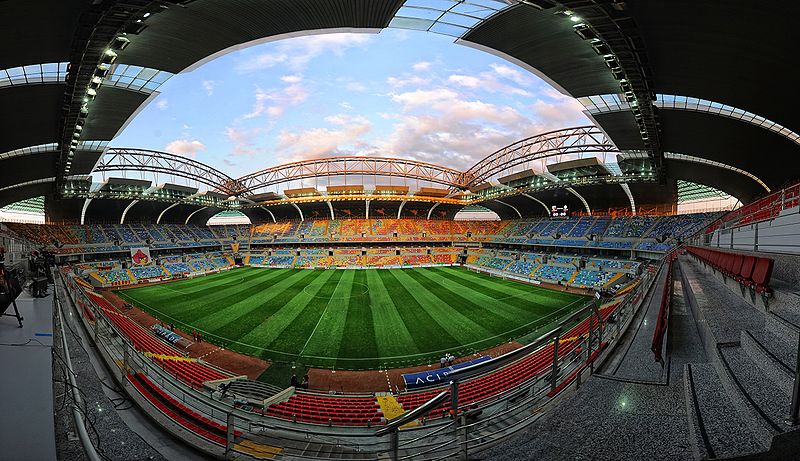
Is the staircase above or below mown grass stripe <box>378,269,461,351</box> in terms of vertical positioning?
above

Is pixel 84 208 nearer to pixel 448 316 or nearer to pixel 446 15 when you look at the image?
pixel 448 316

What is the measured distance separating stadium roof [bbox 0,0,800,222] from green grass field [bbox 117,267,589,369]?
1392 cm

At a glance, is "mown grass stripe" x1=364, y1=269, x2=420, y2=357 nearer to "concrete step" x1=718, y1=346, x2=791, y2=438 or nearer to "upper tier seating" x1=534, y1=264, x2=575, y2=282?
"concrete step" x1=718, y1=346, x2=791, y2=438

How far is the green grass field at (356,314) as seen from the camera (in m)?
15.7

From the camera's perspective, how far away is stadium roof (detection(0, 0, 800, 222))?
907 centimetres

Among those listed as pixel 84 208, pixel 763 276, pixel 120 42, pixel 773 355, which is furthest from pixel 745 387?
pixel 84 208

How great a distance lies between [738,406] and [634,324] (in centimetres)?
380

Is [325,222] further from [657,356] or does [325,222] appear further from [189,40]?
[657,356]

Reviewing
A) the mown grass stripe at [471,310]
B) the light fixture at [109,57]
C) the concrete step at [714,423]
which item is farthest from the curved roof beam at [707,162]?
the light fixture at [109,57]

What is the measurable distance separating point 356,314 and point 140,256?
3774 cm

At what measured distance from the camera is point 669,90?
13703 mm

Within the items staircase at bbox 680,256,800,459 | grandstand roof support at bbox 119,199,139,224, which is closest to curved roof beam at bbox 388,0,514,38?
staircase at bbox 680,256,800,459

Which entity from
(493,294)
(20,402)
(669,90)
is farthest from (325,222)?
(20,402)

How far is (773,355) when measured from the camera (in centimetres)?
278
